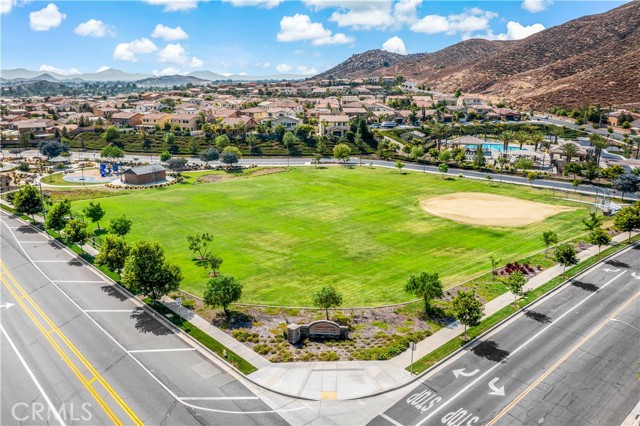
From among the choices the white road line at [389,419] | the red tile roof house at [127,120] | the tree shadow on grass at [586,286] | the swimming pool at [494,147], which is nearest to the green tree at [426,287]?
the white road line at [389,419]

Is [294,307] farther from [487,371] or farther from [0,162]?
[0,162]

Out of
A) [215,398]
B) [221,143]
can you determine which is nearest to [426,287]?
[215,398]

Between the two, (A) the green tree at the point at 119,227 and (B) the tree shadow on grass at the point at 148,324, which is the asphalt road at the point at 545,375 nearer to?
(B) the tree shadow on grass at the point at 148,324

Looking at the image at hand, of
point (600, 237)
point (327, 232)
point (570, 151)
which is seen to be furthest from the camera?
point (570, 151)

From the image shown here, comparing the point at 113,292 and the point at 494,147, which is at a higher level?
the point at 494,147

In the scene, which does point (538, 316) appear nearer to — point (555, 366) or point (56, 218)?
point (555, 366)

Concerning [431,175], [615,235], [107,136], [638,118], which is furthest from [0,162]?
[638,118]
